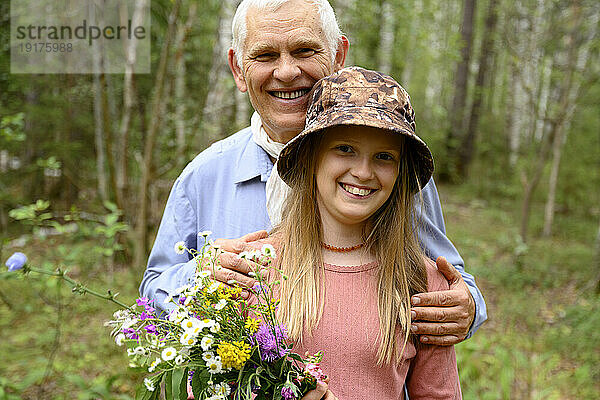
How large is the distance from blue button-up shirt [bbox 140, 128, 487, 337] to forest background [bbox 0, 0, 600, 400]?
154 cm

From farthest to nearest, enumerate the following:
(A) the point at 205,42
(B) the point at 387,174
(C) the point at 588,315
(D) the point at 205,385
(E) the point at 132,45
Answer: (A) the point at 205,42
(C) the point at 588,315
(E) the point at 132,45
(B) the point at 387,174
(D) the point at 205,385

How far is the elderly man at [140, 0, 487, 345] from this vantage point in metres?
1.72

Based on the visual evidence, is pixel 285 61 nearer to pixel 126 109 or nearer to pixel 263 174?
pixel 263 174

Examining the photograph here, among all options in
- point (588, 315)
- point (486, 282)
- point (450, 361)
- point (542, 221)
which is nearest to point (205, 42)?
point (486, 282)

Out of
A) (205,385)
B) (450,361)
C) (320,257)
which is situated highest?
(320,257)

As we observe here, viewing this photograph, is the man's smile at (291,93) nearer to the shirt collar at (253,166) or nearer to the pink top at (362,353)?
the shirt collar at (253,166)

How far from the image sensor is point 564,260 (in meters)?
7.89

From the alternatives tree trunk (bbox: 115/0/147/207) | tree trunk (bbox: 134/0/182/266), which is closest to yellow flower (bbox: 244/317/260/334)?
tree trunk (bbox: 134/0/182/266)

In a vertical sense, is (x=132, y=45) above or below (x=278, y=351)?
above

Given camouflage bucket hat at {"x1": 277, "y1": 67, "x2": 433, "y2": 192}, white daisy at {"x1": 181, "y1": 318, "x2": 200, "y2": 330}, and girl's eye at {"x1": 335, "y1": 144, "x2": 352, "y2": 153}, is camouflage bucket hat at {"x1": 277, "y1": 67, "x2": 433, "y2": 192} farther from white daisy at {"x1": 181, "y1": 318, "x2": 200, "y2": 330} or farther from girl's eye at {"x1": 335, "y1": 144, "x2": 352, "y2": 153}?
white daisy at {"x1": 181, "y1": 318, "x2": 200, "y2": 330}

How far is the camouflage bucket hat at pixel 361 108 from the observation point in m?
1.58

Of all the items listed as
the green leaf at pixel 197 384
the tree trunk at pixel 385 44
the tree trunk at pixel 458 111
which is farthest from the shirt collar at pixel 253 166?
the tree trunk at pixel 458 111

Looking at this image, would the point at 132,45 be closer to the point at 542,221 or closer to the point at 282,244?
the point at 282,244

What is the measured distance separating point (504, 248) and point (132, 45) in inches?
270
